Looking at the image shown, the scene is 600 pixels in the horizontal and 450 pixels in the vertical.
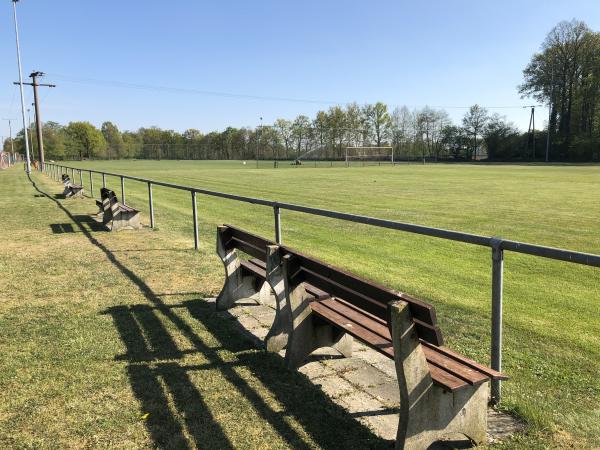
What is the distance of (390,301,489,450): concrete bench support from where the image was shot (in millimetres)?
2482

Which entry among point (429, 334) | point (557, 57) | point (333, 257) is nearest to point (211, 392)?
point (429, 334)

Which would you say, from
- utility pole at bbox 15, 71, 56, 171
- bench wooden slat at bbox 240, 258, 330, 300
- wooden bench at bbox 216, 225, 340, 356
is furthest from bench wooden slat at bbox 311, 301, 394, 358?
utility pole at bbox 15, 71, 56, 171

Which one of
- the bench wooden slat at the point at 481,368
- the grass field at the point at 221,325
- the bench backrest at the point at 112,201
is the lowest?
the grass field at the point at 221,325

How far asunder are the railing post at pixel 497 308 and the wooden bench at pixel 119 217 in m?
9.00

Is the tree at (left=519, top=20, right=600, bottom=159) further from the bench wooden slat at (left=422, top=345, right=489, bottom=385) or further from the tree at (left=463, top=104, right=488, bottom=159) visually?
the bench wooden slat at (left=422, top=345, right=489, bottom=385)

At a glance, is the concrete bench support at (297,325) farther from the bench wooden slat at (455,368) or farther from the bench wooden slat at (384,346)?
the bench wooden slat at (455,368)

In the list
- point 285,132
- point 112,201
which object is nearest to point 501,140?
point 285,132

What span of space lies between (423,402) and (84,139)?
129m

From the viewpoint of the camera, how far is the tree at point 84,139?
117875 millimetres

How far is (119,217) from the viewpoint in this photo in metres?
10.7

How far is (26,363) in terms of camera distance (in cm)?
394

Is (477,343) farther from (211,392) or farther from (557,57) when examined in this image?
(557,57)

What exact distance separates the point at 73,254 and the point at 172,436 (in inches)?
241

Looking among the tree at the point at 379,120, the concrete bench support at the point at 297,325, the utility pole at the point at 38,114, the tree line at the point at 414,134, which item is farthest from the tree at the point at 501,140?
the concrete bench support at the point at 297,325
